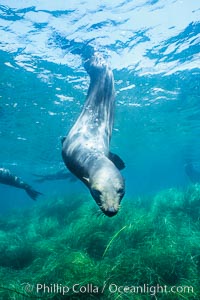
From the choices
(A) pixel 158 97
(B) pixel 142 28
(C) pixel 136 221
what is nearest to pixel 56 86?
(B) pixel 142 28

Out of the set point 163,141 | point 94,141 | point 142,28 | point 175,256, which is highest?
point 142,28

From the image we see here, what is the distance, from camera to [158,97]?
20.1 meters

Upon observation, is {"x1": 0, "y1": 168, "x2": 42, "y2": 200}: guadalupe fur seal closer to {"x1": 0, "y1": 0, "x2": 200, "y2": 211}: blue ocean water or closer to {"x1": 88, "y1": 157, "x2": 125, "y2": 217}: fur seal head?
{"x1": 0, "y1": 0, "x2": 200, "y2": 211}: blue ocean water

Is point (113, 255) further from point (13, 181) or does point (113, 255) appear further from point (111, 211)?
point (13, 181)

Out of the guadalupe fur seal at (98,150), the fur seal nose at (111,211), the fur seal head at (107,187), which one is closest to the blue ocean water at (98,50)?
the guadalupe fur seal at (98,150)

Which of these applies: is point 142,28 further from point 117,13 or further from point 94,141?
point 94,141

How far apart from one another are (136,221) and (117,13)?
304 inches

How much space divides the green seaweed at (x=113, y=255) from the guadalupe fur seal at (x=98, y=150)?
1787 millimetres

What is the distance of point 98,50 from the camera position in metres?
11.9

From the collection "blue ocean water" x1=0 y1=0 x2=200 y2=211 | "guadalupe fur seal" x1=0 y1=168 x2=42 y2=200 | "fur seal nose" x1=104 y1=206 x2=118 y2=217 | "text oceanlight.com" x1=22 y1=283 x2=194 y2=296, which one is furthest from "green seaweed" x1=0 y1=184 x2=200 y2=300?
"blue ocean water" x1=0 y1=0 x2=200 y2=211

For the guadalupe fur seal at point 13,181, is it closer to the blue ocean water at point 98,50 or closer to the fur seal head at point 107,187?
the blue ocean water at point 98,50

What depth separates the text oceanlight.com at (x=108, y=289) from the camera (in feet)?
16.2

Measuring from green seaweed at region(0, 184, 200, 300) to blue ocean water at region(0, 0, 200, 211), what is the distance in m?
7.16

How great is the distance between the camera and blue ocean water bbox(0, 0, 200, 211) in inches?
398
